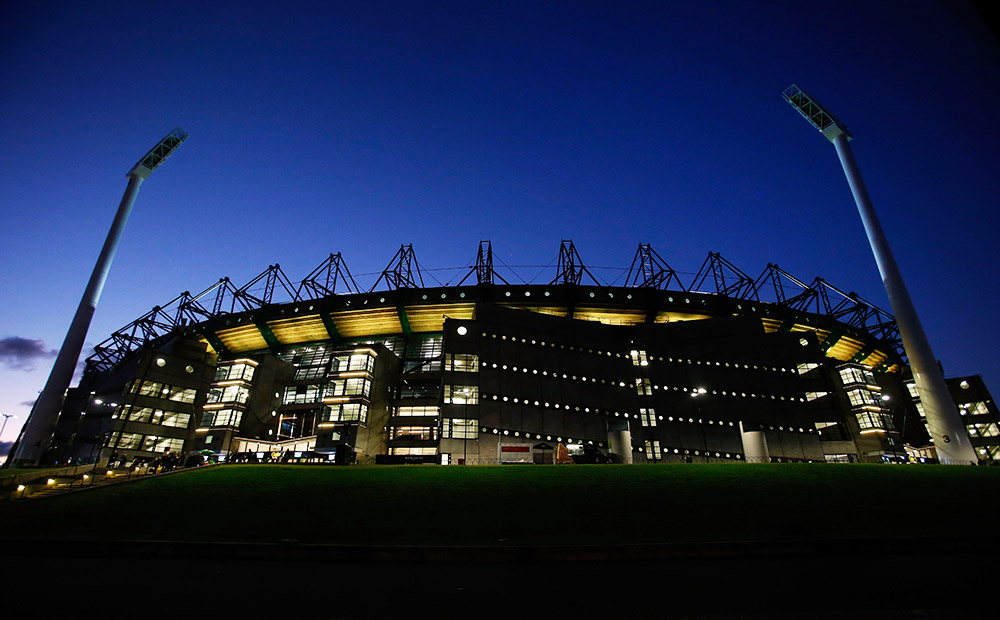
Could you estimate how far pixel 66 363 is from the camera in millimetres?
63062

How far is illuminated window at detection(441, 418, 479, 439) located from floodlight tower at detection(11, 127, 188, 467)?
52.5 metres

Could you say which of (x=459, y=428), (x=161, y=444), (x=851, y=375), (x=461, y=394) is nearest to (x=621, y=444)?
(x=459, y=428)

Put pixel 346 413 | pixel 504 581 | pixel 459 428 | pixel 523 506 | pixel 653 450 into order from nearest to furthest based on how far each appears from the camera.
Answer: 1. pixel 504 581
2. pixel 523 506
3. pixel 459 428
4. pixel 653 450
5. pixel 346 413

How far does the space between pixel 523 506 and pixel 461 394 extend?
3530cm

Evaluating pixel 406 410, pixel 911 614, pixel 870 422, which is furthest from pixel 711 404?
pixel 911 614

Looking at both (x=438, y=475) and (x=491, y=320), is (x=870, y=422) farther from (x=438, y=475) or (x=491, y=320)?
(x=438, y=475)

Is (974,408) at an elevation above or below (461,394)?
above

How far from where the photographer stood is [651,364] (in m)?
60.1

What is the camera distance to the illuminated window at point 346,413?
64.2 m

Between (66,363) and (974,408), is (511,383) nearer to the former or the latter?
(66,363)

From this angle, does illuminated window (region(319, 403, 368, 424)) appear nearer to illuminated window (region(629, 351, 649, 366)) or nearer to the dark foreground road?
illuminated window (region(629, 351, 649, 366))

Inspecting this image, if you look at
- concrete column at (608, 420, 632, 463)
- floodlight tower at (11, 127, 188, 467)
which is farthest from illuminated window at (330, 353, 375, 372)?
concrete column at (608, 420, 632, 463)

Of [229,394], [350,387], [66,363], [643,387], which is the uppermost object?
[66,363]

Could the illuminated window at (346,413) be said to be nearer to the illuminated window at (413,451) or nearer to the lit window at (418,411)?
the illuminated window at (413,451)
